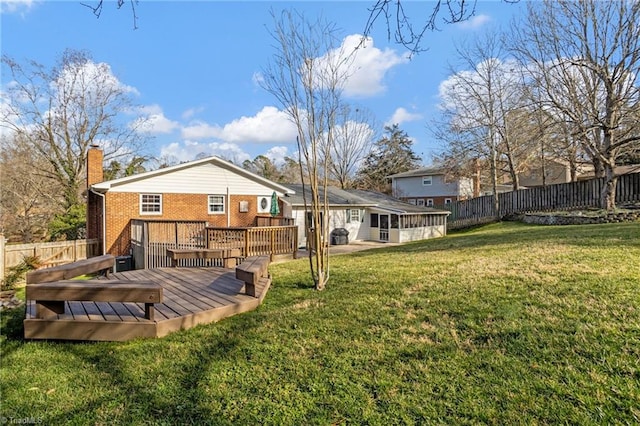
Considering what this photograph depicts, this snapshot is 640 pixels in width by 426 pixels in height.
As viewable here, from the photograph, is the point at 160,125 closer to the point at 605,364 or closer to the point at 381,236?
the point at 381,236

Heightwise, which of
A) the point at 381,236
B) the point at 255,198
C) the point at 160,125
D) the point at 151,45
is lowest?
the point at 381,236

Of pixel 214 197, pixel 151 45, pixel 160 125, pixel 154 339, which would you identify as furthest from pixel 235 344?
pixel 160 125

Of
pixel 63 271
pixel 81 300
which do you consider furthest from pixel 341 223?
pixel 81 300

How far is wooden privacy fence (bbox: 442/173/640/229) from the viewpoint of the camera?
17.1 m

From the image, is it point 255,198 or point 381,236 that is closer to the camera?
point 255,198

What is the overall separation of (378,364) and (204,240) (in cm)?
900

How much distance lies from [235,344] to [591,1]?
62.9ft

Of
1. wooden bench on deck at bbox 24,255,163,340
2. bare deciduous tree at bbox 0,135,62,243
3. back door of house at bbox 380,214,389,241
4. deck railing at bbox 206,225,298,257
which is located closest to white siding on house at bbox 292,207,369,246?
back door of house at bbox 380,214,389,241

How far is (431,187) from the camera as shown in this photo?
32719 millimetres

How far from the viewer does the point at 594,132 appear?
1634 cm

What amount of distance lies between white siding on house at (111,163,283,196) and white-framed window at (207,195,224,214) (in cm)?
26

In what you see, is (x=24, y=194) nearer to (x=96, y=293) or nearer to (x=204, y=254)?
(x=204, y=254)

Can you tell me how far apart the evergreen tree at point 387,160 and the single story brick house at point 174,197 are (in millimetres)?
22601

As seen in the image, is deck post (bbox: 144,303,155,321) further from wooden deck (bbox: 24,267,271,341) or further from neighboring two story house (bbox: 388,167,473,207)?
neighboring two story house (bbox: 388,167,473,207)
